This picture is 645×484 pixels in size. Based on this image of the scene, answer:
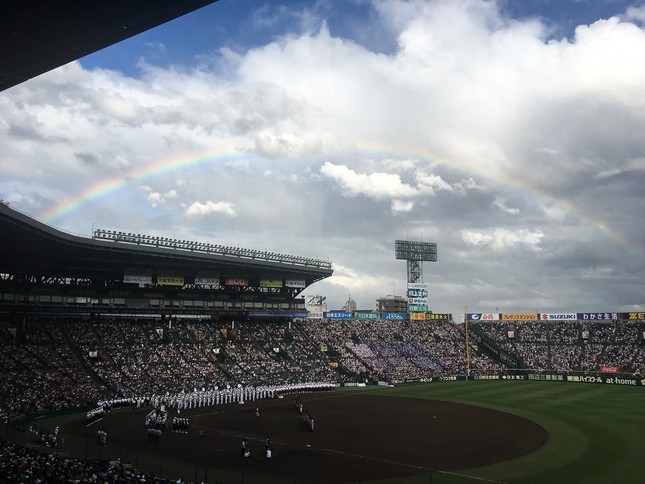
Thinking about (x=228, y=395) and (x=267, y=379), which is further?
(x=267, y=379)

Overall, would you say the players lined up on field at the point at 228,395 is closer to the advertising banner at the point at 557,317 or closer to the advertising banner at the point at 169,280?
the advertising banner at the point at 169,280

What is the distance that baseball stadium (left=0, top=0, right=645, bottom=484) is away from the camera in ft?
100

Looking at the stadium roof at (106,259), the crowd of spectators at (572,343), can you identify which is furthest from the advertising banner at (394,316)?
the stadium roof at (106,259)

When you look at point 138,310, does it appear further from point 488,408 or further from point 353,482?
point 353,482

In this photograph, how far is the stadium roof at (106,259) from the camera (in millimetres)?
52250

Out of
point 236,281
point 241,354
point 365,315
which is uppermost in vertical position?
point 236,281

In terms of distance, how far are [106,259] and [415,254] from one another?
74.2 metres

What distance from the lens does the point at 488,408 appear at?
57.1 metres

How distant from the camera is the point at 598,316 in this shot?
102062 mm

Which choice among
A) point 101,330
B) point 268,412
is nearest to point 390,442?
point 268,412

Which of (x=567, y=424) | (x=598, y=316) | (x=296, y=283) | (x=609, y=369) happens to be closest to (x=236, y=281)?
(x=296, y=283)

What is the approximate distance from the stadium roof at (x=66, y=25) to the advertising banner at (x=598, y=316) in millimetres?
104182

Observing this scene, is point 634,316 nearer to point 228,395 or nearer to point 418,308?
point 418,308

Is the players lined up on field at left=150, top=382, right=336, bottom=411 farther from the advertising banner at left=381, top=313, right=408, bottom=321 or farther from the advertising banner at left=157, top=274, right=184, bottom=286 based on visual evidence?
the advertising banner at left=381, top=313, right=408, bottom=321
